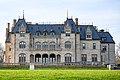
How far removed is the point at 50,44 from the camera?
71.6 m

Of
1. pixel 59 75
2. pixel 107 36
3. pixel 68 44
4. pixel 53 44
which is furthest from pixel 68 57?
pixel 59 75

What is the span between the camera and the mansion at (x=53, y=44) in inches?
2795

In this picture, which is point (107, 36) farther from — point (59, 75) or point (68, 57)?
point (59, 75)

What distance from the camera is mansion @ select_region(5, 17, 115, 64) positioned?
233 feet

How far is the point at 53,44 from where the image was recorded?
71.7 m

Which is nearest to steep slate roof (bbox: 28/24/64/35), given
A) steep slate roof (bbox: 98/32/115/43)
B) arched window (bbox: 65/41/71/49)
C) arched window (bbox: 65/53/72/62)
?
arched window (bbox: 65/41/71/49)

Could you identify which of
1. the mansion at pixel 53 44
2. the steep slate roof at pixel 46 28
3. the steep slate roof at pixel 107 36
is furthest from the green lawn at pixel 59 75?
the steep slate roof at pixel 107 36

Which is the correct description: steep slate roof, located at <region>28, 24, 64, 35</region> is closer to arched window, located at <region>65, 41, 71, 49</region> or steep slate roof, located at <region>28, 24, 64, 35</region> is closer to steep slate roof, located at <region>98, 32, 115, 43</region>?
arched window, located at <region>65, 41, 71, 49</region>

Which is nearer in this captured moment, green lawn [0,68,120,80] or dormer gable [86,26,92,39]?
green lawn [0,68,120,80]

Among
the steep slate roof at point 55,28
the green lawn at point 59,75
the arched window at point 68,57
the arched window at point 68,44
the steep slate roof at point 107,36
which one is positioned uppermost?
the steep slate roof at point 55,28

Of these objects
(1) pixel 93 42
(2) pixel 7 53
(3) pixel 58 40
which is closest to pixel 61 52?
(3) pixel 58 40

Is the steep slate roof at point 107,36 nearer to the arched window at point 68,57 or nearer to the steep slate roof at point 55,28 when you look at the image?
the steep slate roof at point 55,28

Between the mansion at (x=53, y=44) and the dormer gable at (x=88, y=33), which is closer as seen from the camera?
the mansion at (x=53, y=44)

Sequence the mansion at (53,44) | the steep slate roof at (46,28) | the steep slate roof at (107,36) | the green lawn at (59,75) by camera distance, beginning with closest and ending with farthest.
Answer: the green lawn at (59,75) < the mansion at (53,44) < the steep slate roof at (46,28) < the steep slate roof at (107,36)
